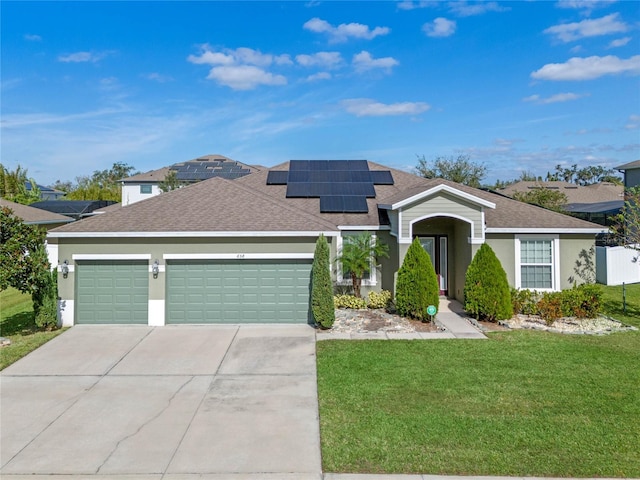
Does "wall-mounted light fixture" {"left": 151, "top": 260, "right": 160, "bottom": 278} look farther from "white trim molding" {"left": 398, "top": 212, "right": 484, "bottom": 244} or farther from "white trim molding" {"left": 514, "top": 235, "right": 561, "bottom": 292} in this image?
"white trim molding" {"left": 514, "top": 235, "right": 561, "bottom": 292}

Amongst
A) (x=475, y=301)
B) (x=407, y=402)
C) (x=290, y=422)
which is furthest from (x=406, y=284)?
(x=290, y=422)

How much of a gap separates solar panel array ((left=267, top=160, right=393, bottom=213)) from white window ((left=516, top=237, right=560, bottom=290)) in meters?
5.77

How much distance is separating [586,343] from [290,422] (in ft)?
27.7

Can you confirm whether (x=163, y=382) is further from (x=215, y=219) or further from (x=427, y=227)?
(x=427, y=227)

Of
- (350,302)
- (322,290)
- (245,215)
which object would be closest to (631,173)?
(350,302)

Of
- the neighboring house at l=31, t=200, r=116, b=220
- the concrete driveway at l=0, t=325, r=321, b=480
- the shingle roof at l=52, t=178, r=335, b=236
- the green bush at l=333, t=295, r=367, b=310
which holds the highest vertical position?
the neighboring house at l=31, t=200, r=116, b=220

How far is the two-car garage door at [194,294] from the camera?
14.0 meters

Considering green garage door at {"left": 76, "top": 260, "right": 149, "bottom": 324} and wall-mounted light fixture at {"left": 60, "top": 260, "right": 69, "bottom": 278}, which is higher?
wall-mounted light fixture at {"left": 60, "top": 260, "right": 69, "bottom": 278}

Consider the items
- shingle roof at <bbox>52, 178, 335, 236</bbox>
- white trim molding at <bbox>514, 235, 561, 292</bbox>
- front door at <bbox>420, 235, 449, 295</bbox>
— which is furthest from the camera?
front door at <bbox>420, 235, 449, 295</bbox>

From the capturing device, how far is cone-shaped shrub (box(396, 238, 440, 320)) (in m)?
13.8

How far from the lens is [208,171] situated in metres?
40.5

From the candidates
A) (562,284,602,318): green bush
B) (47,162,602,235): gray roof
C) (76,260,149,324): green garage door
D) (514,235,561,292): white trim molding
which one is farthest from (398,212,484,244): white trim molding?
(76,260,149,324): green garage door

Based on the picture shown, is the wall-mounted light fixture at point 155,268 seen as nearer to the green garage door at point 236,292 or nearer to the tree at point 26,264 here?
the green garage door at point 236,292

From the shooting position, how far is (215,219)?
575 inches
